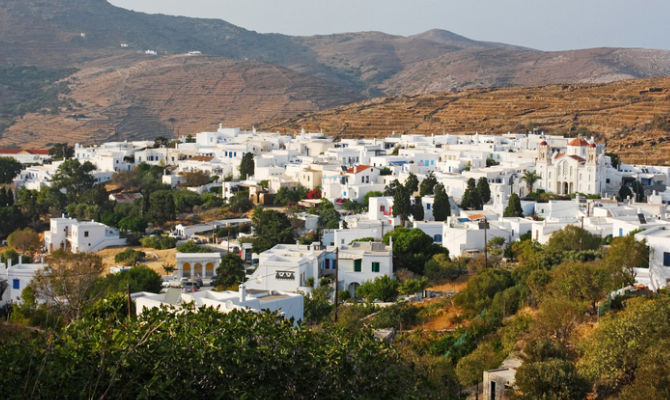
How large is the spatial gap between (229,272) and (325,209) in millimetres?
10665

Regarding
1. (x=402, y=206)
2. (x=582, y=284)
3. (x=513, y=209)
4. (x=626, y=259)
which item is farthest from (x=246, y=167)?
(x=582, y=284)

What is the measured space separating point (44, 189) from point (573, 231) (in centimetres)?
2807

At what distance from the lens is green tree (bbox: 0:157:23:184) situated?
152ft

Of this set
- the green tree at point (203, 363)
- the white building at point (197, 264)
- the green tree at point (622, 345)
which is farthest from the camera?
the white building at point (197, 264)

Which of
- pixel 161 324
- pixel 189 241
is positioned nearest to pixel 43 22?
pixel 189 241

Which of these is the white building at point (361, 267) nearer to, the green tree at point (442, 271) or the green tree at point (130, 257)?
the green tree at point (442, 271)

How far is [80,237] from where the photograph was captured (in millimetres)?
33000

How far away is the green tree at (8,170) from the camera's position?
46.2 meters

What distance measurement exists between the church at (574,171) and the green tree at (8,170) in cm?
2859

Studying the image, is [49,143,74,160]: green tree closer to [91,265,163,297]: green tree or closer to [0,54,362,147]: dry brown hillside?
[91,265,163,297]: green tree

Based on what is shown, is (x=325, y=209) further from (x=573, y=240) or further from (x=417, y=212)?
(x=573, y=240)

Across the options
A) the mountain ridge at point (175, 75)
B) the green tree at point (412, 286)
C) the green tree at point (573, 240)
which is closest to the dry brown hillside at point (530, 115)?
the green tree at point (573, 240)

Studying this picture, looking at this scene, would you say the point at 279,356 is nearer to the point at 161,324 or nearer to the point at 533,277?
the point at 161,324

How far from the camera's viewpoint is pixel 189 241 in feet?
106
